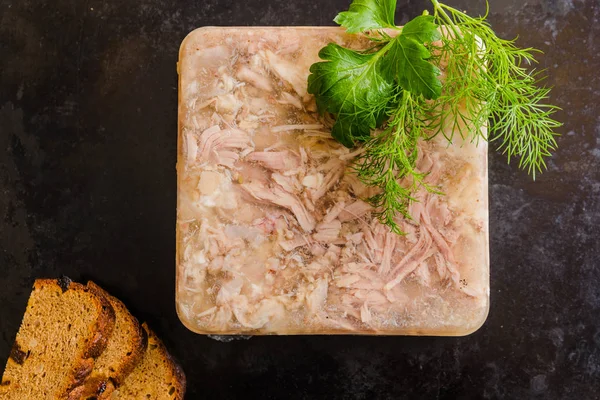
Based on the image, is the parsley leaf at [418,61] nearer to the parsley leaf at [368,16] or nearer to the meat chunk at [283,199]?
the parsley leaf at [368,16]

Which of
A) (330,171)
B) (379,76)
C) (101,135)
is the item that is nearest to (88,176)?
(101,135)

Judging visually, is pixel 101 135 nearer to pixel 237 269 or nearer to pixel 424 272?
pixel 237 269

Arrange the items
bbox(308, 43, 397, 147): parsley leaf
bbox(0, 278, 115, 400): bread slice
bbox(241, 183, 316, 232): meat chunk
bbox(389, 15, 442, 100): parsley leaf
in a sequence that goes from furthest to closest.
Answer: bbox(0, 278, 115, 400): bread slice → bbox(241, 183, 316, 232): meat chunk → bbox(308, 43, 397, 147): parsley leaf → bbox(389, 15, 442, 100): parsley leaf

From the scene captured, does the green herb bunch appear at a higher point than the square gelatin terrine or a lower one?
higher

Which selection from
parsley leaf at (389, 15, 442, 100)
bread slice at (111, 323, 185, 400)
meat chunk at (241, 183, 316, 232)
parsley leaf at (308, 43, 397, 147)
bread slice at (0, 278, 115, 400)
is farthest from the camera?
bread slice at (111, 323, 185, 400)

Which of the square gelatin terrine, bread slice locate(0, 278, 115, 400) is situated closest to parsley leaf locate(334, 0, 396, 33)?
the square gelatin terrine

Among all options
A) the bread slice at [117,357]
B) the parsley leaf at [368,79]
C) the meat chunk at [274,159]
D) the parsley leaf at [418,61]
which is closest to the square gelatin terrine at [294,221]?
the meat chunk at [274,159]

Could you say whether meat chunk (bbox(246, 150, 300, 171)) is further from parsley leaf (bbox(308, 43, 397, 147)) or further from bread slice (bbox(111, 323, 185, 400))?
bread slice (bbox(111, 323, 185, 400))
